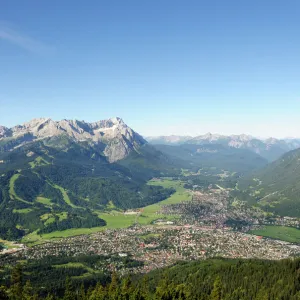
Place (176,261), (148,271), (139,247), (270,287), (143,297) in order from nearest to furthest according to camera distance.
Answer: (143,297), (270,287), (148,271), (176,261), (139,247)

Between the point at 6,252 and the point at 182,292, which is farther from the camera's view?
the point at 6,252

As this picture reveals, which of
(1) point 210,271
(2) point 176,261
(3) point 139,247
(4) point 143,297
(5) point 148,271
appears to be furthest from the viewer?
(3) point 139,247

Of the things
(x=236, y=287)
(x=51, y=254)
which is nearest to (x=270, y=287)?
(x=236, y=287)

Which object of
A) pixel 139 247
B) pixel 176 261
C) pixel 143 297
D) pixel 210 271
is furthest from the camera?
pixel 139 247

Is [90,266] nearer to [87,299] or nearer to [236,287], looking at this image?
[87,299]

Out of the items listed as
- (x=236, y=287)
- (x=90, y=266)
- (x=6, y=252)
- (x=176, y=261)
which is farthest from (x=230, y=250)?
(x=6, y=252)

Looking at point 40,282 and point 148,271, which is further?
point 148,271

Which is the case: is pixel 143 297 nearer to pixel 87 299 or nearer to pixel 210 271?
pixel 87 299

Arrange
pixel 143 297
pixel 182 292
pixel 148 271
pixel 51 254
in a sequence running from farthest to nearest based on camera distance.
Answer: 1. pixel 51 254
2. pixel 148 271
3. pixel 182 292
4. pixel 143 297

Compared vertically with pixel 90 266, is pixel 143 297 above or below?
above
